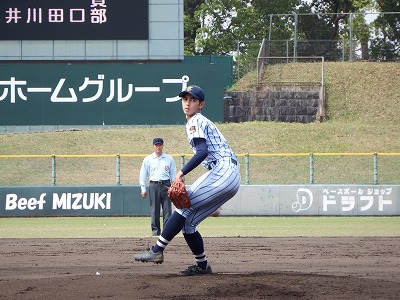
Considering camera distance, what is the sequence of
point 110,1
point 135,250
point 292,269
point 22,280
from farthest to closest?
point 110,1 < point 135,250 < point 292,269 < point 22,280

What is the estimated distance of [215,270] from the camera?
35.1 ft

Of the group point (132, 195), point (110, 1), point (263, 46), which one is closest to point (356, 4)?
point (263, 46)

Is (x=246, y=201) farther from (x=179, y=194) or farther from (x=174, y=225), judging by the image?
(x=179, y=194)

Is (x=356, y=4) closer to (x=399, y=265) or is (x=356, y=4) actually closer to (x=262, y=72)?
(x=262, y=72)

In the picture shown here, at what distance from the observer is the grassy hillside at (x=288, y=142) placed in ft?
86.4

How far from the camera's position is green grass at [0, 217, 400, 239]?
17250mm

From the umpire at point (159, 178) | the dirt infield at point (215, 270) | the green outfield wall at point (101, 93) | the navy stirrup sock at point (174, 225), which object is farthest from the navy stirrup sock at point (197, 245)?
the green outfield wall at point (101, 93)

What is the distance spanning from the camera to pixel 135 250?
13.5 metres

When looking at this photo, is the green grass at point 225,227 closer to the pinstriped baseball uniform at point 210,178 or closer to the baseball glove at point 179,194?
the pinstriped baseball uniform at point 210,178

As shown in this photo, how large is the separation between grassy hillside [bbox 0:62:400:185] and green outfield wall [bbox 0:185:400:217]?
245cm

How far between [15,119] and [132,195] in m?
6.63

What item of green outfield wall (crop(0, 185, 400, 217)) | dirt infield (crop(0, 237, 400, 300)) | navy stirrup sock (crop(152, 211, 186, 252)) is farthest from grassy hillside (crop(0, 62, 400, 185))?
navy stirrup sock (crop(152, 211, 186, 252))

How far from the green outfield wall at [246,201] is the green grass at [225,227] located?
46 cm

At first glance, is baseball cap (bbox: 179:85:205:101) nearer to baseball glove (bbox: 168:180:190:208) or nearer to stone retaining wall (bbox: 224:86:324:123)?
baseball glove (bbox: 168:180:190:208)
